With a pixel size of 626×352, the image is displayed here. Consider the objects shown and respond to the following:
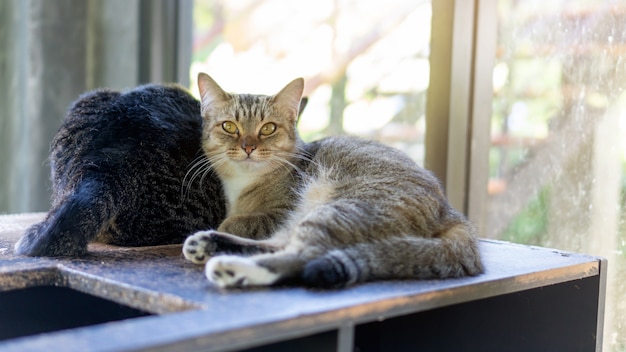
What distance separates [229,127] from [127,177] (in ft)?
1.01

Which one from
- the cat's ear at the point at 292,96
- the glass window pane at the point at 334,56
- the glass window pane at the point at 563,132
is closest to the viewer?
the cat's ear at the point at 292,96

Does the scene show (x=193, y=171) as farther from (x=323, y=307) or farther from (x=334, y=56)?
(x=334, y=56)

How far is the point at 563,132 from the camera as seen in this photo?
2.09 meters

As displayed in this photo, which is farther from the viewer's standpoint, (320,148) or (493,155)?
(493,155)

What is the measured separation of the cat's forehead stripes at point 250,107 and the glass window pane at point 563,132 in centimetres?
83

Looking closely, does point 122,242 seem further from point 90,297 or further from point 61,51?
point 61,51

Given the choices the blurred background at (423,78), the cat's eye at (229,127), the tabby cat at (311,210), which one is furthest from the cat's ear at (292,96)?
the blurred background at (423,78)

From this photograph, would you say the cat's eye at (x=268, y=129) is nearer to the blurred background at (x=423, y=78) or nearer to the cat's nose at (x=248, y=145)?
the cat's nose at (x=248, y=145)

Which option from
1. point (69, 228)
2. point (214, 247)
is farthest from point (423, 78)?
point (69, 228)

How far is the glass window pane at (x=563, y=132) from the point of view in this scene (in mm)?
1953

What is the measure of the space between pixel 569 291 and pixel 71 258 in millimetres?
1060

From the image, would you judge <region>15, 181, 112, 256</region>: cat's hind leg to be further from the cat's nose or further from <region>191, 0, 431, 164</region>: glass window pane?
<region>191, 0, 431, 164</region>: glass window pane

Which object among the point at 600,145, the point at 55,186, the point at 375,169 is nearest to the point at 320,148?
the point at 375,169

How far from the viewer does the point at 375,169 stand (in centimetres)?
159
